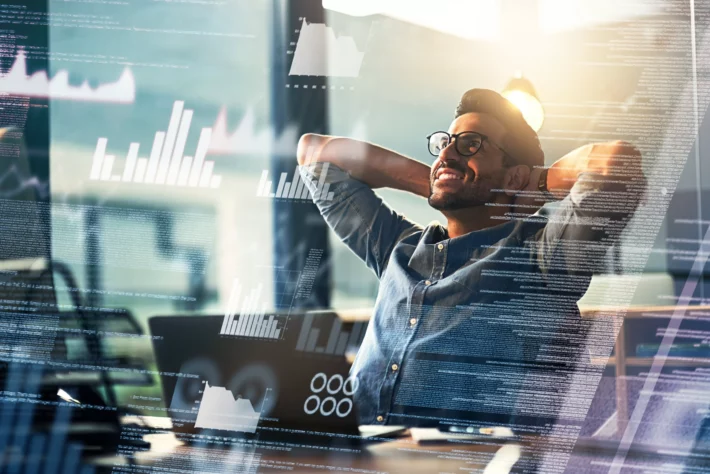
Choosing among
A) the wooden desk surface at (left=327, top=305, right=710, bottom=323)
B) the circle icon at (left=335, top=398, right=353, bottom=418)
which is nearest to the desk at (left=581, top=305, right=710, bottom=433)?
the wooden desk surface at (left=327, top=305, right=710, bottom=323)

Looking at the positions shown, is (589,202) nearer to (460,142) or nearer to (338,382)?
(460,142)

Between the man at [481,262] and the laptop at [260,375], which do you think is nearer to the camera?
the man at [481,262]

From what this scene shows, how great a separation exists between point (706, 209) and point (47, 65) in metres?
1.67

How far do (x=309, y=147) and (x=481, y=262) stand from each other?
1.66 feet

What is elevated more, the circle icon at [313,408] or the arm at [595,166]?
the arm at [595,166]

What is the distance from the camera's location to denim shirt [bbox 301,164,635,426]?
1523 millimetres

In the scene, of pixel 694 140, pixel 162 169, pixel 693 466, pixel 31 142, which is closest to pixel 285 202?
pixel 162 169
